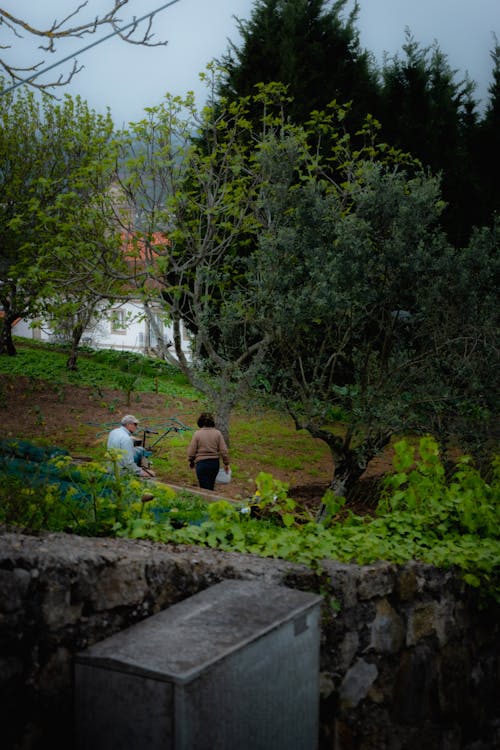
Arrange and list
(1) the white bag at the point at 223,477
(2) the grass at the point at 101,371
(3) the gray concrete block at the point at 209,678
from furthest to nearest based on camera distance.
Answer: (2) the grass at the point at 101,371 → (1) the white bag at the point at 223,477 → (3) the gray concrete block at the point at 209,678

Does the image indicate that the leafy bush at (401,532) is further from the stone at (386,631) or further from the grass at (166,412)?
the grass at (166,412)

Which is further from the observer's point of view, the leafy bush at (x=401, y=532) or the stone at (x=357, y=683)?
the leafy bush at (x=401, y=532)

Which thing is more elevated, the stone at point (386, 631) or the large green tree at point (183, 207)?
the large green tree at point (183, 207)

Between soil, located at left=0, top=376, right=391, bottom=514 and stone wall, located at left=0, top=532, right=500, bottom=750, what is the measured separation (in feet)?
20.7

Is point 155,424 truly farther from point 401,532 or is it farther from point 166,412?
point 401,532

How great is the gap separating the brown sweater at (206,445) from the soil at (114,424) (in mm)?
648

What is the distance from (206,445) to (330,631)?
6.70m

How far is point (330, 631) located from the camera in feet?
10.6

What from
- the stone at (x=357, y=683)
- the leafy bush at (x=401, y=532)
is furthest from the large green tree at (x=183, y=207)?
the stone at (x=357, y=683)

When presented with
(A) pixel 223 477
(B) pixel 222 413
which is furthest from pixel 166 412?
(A) pixel 223 477

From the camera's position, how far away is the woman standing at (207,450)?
386 inches

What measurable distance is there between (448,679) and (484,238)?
6328 millimetres

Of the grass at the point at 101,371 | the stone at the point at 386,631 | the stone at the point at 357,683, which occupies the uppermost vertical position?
the grass at the point at 101,371

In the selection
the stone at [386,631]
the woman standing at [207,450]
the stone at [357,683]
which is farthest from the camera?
the woman standing at [207,450]
